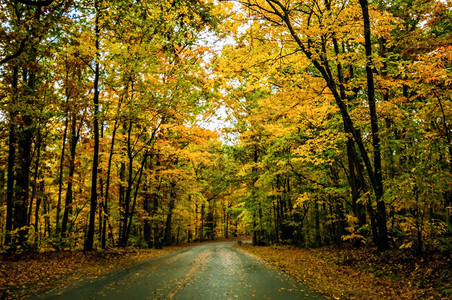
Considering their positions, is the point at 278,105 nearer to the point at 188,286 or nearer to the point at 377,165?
the point at 377,165

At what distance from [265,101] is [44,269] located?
14243 millimetres

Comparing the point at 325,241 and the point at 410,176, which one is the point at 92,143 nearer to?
the point at 410,176

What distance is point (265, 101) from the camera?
1736 cm

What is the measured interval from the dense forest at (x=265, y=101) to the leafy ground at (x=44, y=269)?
1.15m

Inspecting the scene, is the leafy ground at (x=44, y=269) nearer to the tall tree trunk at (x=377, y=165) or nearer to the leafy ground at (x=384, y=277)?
the leafy ground at (x=384, y=277)

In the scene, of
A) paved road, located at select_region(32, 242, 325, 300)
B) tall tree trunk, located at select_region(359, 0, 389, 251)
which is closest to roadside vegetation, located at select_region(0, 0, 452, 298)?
tall tree trunk, located at select_region(359, 0, 389, 251)

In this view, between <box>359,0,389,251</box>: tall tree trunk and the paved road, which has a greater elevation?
<box>359,0,389,251</box>: tall tree trunk

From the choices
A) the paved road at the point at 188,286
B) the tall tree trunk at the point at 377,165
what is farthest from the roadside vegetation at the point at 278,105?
the paved road at the point at 188,286

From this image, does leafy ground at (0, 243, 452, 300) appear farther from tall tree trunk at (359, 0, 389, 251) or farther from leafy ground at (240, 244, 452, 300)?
tall tree trunk at (359, 0, 389, 251)

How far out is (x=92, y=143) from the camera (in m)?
16.7

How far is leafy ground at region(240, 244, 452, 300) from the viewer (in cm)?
597

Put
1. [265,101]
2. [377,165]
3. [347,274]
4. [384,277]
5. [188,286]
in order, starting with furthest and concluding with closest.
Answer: [265,101] < [377,165] < [347,274] < [384,277] < [188,286]

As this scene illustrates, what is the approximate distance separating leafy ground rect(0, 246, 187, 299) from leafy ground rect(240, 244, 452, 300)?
7267mm

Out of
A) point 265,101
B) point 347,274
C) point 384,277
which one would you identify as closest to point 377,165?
point 384,277
